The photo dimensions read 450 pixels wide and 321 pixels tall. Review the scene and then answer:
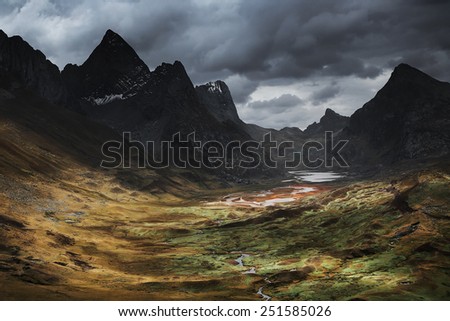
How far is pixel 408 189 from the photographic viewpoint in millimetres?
148375

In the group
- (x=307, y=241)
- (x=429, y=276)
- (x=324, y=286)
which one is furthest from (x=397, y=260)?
(x=307, y=241)

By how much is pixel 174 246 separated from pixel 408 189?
260 ft

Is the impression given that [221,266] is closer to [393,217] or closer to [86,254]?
[86,254]

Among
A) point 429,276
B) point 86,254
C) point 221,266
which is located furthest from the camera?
point 86,254

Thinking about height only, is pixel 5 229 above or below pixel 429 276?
above

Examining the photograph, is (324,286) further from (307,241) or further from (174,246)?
(174,246)

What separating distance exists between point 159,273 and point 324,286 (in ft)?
117

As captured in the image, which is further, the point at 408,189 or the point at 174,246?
the point at 408,189

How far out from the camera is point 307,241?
130 metres

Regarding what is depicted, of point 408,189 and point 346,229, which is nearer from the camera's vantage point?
point 346,229
